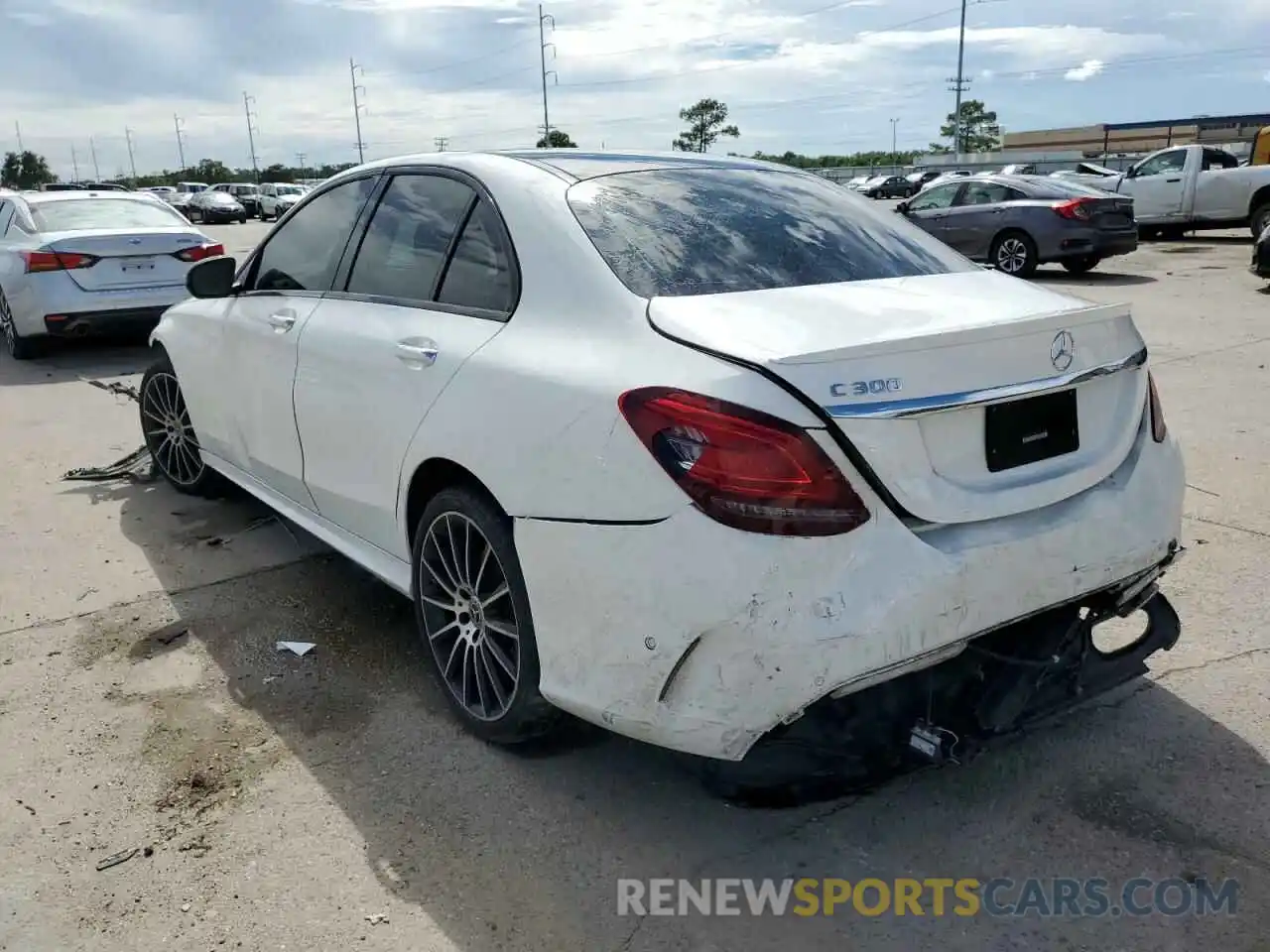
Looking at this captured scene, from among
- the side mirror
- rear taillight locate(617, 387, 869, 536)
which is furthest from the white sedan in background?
rear taillight locate(617, 387, 869, 536)

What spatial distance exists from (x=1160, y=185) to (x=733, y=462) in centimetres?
2020

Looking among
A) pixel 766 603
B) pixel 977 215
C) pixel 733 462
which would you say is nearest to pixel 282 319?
pixel 733 462

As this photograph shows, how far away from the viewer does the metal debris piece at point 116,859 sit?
2.65 meters

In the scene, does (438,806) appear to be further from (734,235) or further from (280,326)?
(280,326)

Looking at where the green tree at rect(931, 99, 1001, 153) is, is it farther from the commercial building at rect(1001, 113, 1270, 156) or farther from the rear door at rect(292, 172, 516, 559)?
the rear door at rect(292, 172, 516, 559)

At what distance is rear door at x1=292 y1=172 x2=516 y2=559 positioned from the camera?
9.94 feet

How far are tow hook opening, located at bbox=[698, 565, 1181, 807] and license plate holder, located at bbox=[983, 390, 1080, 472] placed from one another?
15.7 inches

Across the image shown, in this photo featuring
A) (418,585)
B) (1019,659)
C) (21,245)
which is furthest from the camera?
(21,245)

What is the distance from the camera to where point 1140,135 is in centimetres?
7019

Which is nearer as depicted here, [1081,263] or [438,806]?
[438,806]

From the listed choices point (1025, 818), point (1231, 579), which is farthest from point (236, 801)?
point (1231, 579)

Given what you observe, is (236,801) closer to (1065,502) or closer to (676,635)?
(676,635)

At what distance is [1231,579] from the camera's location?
4.12 m

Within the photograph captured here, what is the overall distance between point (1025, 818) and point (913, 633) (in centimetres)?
83
